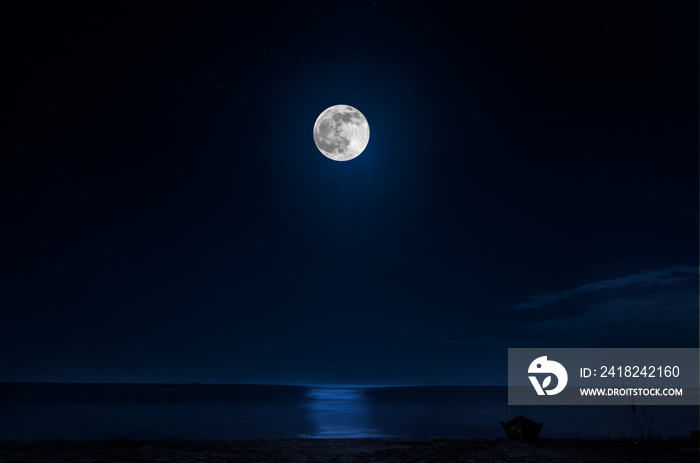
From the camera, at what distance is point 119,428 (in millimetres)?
55938

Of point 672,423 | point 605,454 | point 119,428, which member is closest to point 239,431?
point 119,428

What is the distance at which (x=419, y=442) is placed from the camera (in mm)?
27391

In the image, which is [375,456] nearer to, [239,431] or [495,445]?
[495,445]

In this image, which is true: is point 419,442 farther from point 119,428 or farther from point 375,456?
point 119,428

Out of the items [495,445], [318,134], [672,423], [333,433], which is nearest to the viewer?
[495,445]

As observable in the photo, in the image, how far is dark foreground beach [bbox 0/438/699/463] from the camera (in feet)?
68.6

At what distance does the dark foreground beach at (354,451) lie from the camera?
20922mm

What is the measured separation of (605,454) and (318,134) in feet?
83.7

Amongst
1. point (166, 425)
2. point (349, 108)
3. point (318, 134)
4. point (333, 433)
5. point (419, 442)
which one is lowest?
point (166, 425)

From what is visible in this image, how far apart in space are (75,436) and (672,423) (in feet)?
230

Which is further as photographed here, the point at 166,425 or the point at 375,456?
the point at 166,425

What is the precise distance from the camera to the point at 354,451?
2395cm

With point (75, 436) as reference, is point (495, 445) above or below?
above

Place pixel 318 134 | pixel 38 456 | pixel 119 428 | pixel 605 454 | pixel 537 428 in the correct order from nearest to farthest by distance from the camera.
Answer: pixel 38 456 < pixel 605 454 < pixel 537 428 < pixel 318 134 < pixel 119 428
